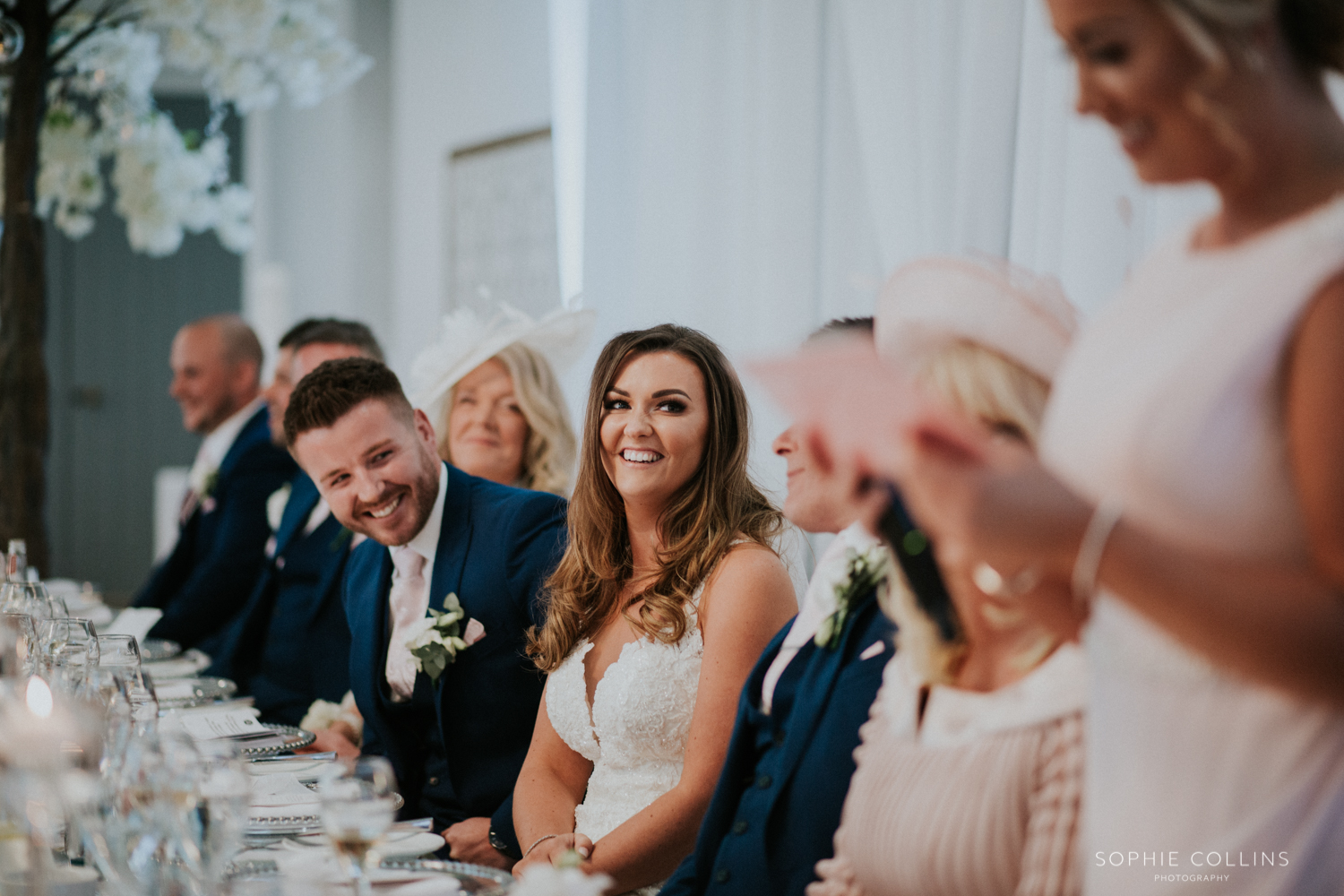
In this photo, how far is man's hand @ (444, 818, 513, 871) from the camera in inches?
82.4

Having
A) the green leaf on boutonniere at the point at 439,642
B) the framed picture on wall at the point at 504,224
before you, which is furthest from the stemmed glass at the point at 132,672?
the framed picture on wall at the point at 504,224

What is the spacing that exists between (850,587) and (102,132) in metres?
3.34

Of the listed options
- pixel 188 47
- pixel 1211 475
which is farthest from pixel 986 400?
pixel 188 47

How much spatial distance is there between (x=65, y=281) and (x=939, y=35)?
5622 millimetres

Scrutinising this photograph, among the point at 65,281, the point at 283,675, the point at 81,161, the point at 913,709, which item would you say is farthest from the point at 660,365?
the point at 65,281

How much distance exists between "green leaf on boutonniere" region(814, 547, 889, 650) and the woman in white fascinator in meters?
1.88

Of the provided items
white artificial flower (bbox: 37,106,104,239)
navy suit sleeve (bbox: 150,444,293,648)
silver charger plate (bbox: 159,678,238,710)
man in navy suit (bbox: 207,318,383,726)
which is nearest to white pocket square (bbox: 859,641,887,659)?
silver charger plate (bbox: 159,678,238,710)

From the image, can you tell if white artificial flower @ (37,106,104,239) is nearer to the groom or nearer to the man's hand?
the groom

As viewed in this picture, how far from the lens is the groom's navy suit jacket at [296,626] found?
3062 mm

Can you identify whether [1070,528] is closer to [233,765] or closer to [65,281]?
[233,765]

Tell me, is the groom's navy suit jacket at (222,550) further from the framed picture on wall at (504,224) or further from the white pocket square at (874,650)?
the white pocket square at (874,650)

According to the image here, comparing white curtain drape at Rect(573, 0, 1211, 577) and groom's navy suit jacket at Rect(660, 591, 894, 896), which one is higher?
white curtain drape at Rect(573, 0, 1211, 577)

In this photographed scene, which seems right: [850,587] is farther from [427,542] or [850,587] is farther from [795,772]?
[427,542]

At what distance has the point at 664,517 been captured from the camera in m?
2.12
